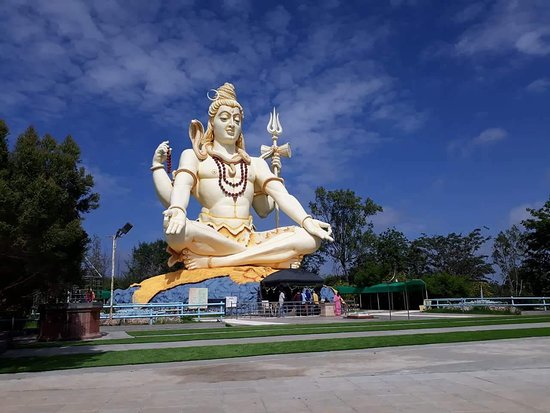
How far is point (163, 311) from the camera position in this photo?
73.4 feet

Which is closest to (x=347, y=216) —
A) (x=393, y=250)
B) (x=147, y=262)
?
(x=393, y=250)

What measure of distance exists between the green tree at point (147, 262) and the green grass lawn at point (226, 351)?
50388 mm

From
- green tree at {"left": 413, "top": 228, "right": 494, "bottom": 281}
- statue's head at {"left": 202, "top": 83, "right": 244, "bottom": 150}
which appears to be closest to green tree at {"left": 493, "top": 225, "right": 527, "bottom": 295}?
green tree at {"left": 413, "top": 228, "right": 494, "bottom": 281}

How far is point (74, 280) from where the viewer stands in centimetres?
1119

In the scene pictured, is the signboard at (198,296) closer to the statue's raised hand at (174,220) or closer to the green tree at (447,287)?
the statue's raised hand at (174,220)

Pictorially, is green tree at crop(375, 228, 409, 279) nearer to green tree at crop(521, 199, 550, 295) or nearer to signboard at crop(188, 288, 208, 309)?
green tree at crop(521, 199, 550, 295)

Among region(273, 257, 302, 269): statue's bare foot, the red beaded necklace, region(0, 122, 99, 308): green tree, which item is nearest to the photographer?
region(0, 122, 99, 308): green tree

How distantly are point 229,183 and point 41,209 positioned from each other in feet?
66.6

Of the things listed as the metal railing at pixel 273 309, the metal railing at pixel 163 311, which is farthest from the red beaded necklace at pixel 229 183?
the metal railing at pixel 273 309

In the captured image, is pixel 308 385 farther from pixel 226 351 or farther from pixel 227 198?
pixel 227 198

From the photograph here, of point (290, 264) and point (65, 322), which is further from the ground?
point (290, 264)

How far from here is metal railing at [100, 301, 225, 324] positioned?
2039cm

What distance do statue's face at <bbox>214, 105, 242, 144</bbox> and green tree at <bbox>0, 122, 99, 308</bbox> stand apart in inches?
692

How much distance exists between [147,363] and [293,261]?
64.6 ft
